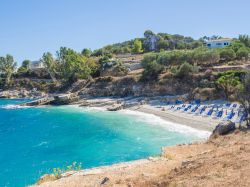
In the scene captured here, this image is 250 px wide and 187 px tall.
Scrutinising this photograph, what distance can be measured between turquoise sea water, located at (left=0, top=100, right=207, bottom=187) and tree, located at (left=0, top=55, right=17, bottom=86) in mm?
57156

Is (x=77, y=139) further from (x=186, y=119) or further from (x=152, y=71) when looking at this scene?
(x=152, y=71)

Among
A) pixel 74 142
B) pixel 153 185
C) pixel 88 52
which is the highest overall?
pixel 88 52

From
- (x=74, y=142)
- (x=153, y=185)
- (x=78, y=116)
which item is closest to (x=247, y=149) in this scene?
(x=153, y=185)

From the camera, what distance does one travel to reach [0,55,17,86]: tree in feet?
387

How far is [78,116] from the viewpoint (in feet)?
202

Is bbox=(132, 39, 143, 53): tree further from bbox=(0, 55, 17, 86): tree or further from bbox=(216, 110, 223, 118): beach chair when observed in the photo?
bbox=(216, 110, 223, 118): beach chair

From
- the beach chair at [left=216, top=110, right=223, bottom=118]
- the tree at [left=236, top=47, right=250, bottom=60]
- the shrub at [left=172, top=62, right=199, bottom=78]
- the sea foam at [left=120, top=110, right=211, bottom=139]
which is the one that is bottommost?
the sea foam at [left=120, top=110, right=211, bottom=139]

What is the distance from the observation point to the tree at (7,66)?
387 feet

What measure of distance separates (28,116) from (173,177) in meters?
58.1

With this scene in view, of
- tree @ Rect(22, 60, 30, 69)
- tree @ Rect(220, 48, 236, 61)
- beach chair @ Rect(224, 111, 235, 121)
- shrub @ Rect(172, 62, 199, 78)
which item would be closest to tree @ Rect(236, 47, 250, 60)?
tree @ Rect(220, 48, 236, 61)

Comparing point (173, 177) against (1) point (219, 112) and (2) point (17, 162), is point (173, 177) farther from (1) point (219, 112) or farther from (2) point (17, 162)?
(1) point (219, 112)

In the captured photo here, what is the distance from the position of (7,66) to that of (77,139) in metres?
85.6

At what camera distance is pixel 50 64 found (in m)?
106

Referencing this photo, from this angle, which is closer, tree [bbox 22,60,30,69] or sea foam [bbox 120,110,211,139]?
sea foam [bbox 120,110,211,139]
